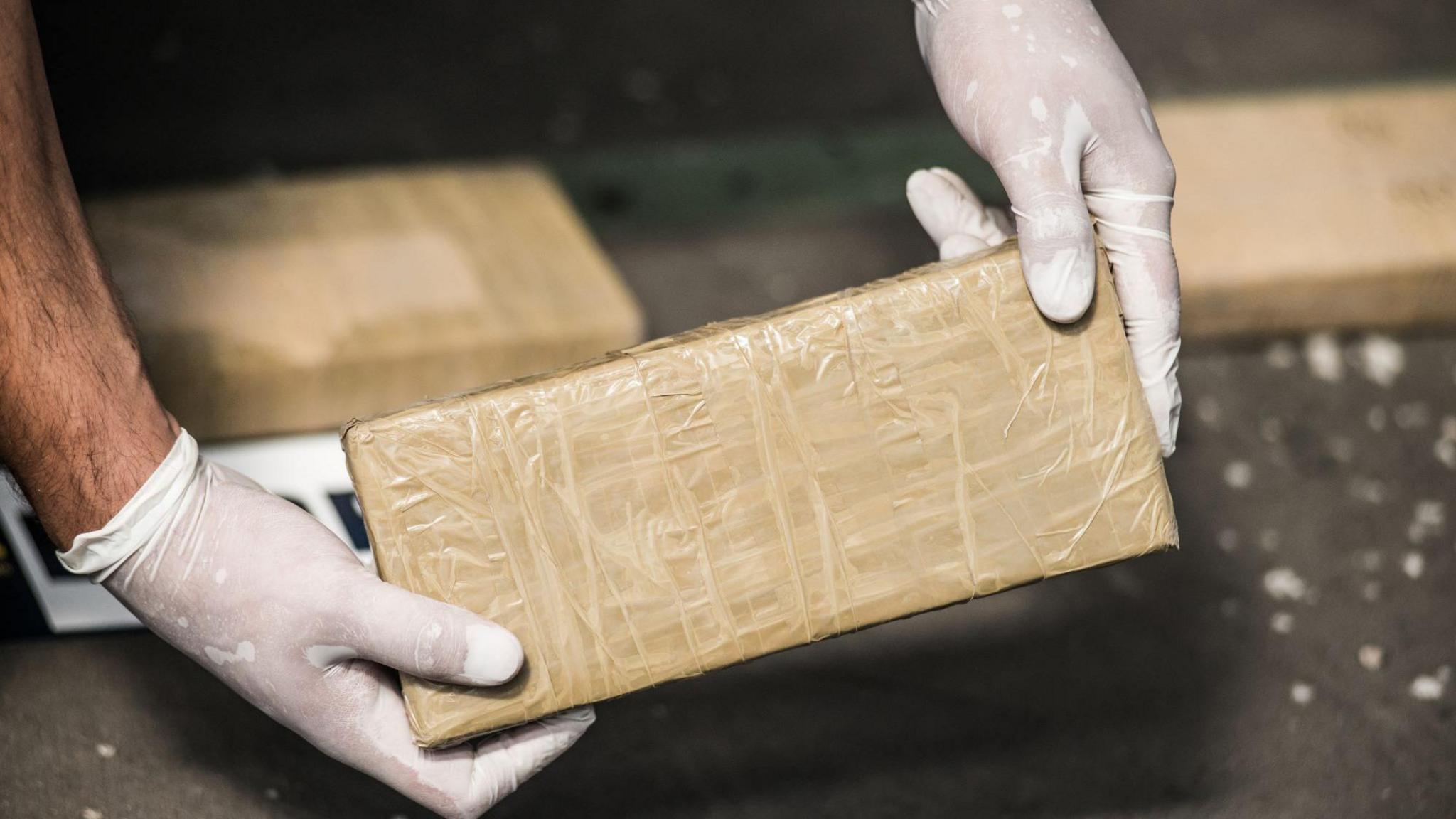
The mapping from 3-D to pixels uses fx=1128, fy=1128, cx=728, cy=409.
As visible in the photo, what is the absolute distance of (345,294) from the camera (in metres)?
1.52

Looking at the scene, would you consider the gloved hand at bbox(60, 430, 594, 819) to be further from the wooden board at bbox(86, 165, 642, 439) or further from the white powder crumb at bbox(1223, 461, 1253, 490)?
the white powder crumb at bbox(1223, 461, 1253, 490)

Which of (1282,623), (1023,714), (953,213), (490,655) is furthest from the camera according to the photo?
(1282,623)

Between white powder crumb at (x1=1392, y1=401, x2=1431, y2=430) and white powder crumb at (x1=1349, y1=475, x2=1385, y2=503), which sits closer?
white powder crumb at (x1=1349, y1=475, x2=1385, y2=503)

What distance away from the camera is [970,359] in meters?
0.89

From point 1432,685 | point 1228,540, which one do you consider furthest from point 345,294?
point 1432,685

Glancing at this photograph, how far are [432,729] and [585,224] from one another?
1282mm

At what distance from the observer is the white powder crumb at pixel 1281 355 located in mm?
1722

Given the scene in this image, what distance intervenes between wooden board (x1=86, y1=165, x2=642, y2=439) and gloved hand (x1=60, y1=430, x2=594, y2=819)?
467 mm

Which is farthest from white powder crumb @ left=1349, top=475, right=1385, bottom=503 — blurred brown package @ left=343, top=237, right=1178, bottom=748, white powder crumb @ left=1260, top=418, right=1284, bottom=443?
blurred brown package @ left=343, top=237, right=1178, bottom=748

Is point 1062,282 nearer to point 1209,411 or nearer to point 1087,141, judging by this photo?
point 1087,141

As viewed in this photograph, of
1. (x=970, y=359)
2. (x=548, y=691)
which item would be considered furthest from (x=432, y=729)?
(x=970, y=359)

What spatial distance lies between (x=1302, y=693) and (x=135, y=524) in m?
1.21

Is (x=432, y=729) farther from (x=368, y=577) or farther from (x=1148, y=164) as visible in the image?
(x=1148, y=164)

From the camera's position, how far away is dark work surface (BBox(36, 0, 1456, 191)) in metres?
2.16
